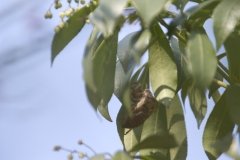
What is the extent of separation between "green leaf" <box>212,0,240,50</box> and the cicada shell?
327mm

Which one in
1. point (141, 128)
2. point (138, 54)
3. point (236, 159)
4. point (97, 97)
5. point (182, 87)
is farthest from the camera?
point (141, 128)

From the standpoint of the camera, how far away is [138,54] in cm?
77

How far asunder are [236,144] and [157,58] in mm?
429

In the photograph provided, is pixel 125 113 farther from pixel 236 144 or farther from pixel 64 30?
pixel 236 144

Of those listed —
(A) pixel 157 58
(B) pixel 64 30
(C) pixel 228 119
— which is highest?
(B) pixel 64 30

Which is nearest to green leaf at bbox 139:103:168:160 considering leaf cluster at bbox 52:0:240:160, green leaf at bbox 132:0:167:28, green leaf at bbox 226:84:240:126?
leaf cluster at bbox 52:0:240:160

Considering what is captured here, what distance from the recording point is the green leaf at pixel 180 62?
125 centimetres

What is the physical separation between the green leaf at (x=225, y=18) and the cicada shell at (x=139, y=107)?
327 mm

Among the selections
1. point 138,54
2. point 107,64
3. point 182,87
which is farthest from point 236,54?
point 138,54

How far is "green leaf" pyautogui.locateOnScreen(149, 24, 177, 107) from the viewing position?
3.88ft

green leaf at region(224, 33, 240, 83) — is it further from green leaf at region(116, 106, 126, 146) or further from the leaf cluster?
green leaf at region(116, 106, 126, 146)

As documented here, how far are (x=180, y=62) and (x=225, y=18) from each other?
0.32 metres

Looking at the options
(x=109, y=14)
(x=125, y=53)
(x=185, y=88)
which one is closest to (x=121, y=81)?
(x=125, y=53)

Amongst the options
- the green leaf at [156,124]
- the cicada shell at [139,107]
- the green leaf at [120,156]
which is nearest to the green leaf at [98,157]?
Result: the green leaf at [120,156]
